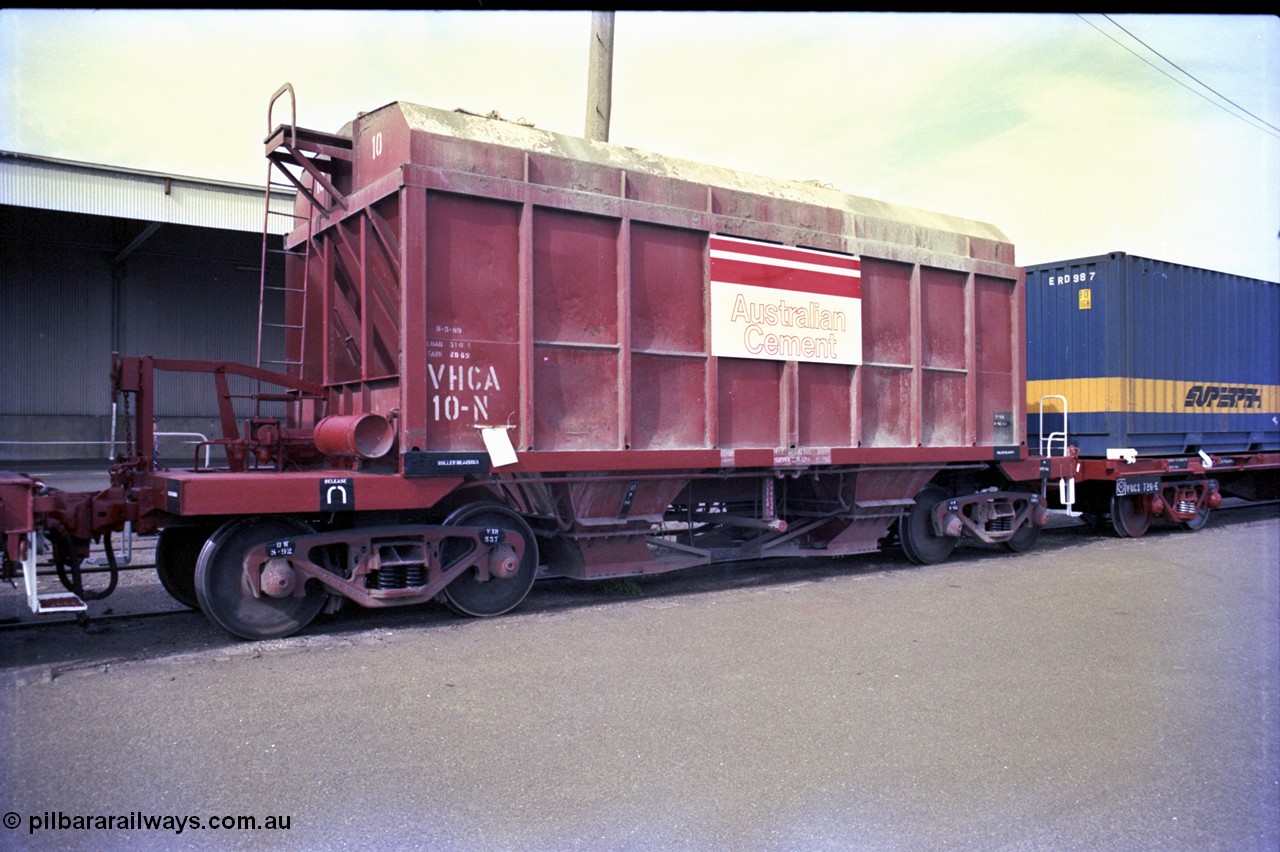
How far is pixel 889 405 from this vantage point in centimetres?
963

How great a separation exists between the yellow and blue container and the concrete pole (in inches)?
253

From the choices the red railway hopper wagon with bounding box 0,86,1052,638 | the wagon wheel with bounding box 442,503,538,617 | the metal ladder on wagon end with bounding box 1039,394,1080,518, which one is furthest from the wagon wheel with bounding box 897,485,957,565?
the wagon wheel with bounding box 442,503,538,617

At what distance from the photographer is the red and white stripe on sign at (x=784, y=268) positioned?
8352mm

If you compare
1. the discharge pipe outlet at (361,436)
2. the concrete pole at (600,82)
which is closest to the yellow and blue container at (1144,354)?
the concrete pole at (600,82)

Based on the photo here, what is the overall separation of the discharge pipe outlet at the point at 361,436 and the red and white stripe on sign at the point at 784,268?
3.23 metres

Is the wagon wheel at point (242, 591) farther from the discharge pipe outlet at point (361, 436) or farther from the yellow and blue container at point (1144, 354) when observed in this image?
the yellow and blue container at point (1144, 354)

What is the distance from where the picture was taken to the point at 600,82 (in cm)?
1266

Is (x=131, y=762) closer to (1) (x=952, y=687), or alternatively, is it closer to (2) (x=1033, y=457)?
(1) (x=952, y=687)

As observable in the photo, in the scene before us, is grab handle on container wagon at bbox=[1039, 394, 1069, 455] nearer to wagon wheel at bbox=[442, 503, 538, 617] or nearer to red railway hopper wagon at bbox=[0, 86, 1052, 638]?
red railway hopper wagon at bbox=[0, 86, 1052, 638]

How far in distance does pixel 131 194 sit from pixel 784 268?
412 inches

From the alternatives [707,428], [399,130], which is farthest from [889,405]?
[399,130]

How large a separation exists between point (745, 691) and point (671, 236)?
429 cm

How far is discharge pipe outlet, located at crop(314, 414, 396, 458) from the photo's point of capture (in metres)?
6.58

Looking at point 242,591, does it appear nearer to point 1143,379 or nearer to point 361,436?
point 361,436
